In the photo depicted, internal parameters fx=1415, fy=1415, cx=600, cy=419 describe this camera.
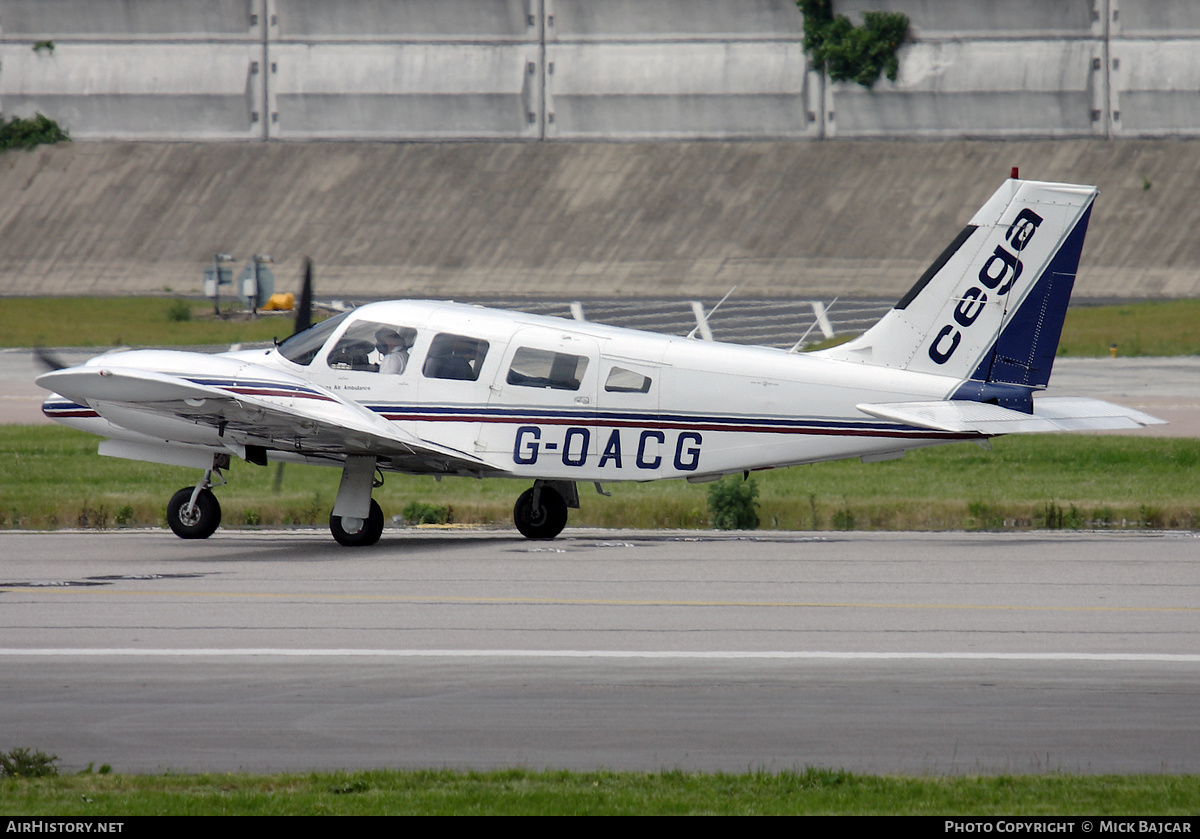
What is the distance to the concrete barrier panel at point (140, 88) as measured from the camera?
68625 millimetres

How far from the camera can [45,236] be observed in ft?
226

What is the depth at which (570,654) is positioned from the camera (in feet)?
35.6

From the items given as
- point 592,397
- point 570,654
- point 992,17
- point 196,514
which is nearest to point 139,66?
point 992,17

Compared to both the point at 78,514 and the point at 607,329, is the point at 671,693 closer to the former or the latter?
the point at 607,329

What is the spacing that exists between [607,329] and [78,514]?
8468mm

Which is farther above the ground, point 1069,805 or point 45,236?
point 45,236

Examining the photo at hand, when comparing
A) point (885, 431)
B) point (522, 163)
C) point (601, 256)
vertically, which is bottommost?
point (885, 431)

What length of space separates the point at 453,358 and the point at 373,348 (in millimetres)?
1032

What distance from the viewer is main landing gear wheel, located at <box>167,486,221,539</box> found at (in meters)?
17.8

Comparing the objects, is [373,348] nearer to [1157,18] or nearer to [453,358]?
[453,358]

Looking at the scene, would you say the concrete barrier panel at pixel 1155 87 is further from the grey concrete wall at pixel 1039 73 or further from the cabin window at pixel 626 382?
the cabin window at pixel 626 382

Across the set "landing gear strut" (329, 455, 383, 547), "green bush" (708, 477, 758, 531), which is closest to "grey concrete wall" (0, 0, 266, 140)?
"green bush" (708, 477, 758, 531)

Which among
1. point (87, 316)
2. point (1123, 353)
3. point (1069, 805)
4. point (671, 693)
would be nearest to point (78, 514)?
point (671, 693)

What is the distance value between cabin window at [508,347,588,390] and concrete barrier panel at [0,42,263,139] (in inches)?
2205
